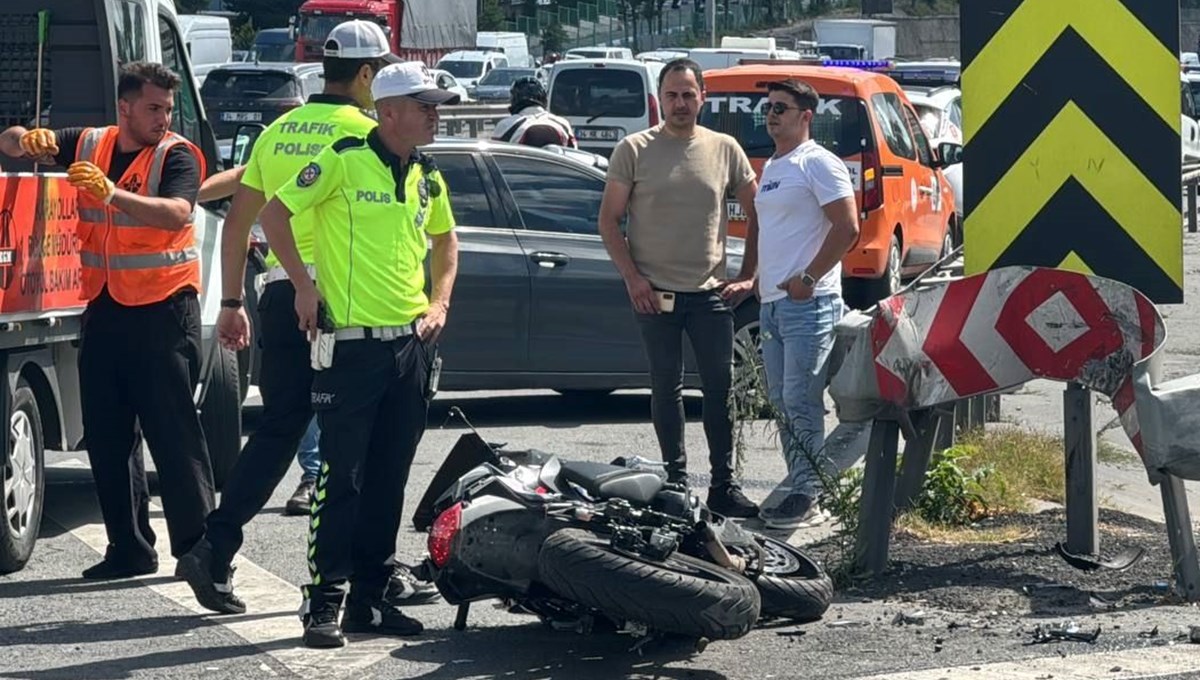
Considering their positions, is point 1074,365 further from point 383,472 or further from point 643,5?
point 643,5

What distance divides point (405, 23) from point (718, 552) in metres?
49.1

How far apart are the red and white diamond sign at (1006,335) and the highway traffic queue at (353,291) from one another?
0.71 m

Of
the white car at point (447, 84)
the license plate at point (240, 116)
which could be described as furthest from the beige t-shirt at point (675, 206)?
the license plate at point (240, 116)

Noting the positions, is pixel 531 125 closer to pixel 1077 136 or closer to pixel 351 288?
pixel 1077 136

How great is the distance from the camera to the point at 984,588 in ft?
23.0

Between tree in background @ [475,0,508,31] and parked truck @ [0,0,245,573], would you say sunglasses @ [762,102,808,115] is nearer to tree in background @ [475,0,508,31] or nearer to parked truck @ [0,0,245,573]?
parked truck @ [0,0,245,573]

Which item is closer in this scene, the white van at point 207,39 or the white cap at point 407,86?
the white cap at point 407,86

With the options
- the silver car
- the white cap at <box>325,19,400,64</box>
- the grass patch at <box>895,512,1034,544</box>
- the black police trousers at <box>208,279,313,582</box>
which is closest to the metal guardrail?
the silver car

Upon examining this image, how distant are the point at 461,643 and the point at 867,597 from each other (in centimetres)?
144

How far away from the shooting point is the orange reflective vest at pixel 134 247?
7.18 metres

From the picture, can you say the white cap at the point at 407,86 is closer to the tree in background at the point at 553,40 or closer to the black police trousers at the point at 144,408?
the black police trousers at the point at 144,408

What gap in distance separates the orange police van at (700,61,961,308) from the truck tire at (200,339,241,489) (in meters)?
6.78

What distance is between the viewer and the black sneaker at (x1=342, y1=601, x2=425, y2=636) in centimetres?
654

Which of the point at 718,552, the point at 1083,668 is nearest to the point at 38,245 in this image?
the point at 718,552
